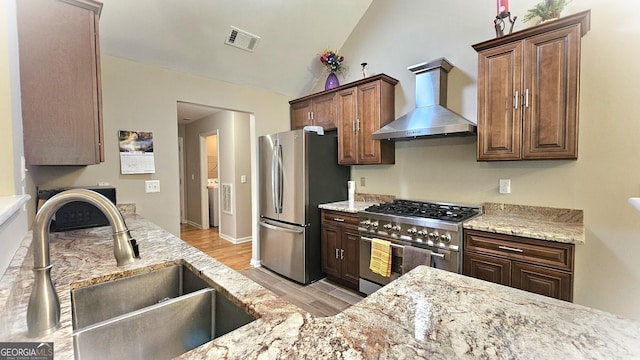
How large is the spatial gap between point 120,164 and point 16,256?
61.9 inches

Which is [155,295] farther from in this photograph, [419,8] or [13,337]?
[419,8]

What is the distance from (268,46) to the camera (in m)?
3.20

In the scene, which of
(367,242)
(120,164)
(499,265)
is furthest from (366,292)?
(120,164)

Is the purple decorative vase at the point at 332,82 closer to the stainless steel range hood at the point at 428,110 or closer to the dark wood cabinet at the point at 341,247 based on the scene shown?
the stainless steel range hood at the point at 428,110

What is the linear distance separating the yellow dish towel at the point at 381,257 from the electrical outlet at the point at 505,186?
1.15 meters

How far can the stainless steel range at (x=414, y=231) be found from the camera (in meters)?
2.15

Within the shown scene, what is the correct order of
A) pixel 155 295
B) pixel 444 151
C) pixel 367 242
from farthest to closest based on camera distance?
pixel 444 151, pixel 367 242, pixel 155 295

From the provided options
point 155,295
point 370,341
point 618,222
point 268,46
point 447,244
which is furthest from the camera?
point 268,46

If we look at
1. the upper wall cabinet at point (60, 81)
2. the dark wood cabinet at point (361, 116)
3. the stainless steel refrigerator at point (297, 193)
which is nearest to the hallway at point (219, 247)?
the stainless steel refrigerator at point (297, 193)

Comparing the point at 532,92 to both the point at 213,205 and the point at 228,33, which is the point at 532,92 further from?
the point at 213,205

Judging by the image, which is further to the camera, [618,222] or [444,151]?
[444,151]

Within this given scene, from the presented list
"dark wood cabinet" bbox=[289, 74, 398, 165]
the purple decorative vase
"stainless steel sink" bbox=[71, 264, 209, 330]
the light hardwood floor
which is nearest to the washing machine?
the light hardwood floor

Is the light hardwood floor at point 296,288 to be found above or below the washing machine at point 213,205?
below

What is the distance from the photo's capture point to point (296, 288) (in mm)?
3057
